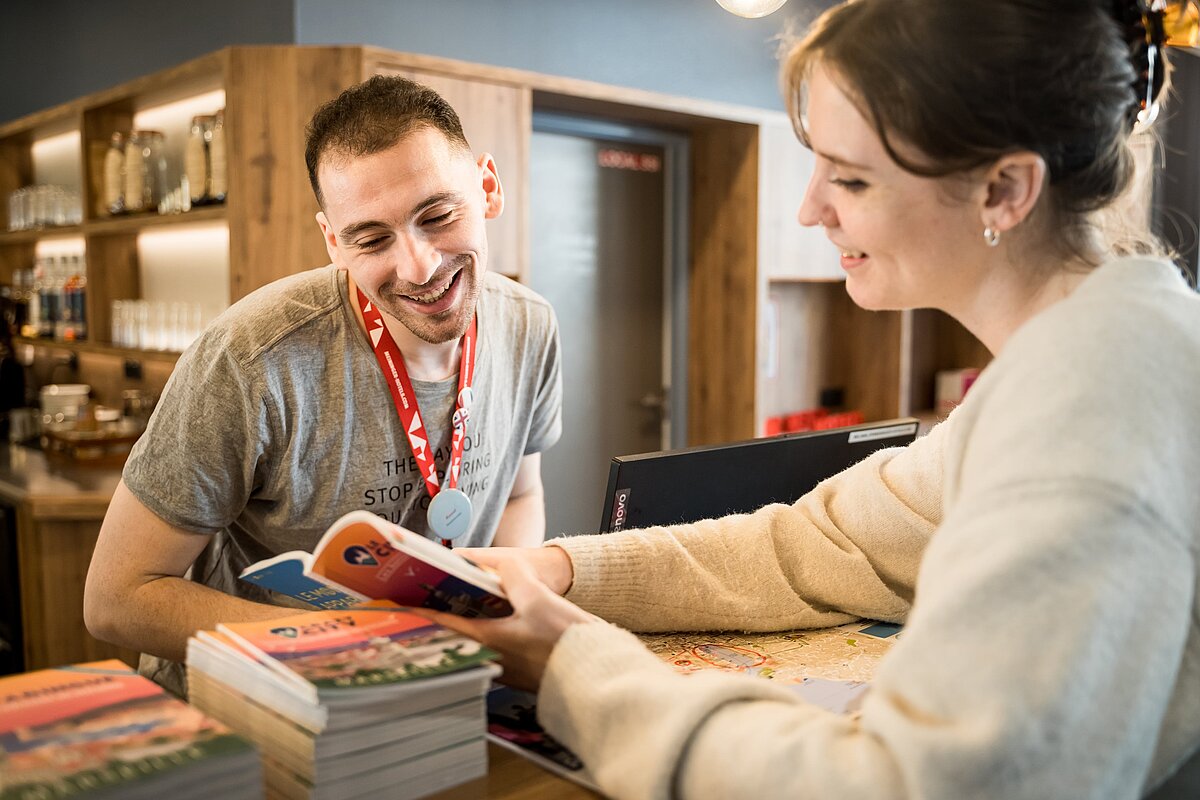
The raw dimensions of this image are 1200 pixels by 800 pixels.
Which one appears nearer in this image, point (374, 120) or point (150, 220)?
point (374, 120)

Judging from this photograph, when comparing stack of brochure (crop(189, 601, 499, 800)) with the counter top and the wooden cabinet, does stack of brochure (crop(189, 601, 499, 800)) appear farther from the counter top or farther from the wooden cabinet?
the counter top

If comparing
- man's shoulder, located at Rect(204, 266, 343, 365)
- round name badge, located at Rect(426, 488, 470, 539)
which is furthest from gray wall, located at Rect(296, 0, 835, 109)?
round name badge, located at Rect(426, 488, 470, 539)

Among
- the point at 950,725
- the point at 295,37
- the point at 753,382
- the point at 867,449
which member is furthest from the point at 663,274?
the point at 950,725

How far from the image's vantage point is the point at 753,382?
4.22m

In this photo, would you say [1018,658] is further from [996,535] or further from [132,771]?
[132,771]

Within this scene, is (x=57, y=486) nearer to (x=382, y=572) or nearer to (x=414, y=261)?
(x=414, y=261)

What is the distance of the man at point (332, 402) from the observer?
5.26 ft

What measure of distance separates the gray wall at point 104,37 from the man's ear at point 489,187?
1750 mm

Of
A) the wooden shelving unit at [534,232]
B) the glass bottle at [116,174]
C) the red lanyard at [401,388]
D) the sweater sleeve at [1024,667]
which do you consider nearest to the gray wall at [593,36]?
the wooden shelving unit at [534,232]

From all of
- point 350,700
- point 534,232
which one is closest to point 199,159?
point 534,232

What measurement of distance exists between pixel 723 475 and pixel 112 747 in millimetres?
961

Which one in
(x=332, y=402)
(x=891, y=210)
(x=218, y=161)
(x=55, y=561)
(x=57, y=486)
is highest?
(x=218, y=161)

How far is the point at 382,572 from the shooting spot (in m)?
1.05

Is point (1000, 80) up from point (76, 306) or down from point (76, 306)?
up
